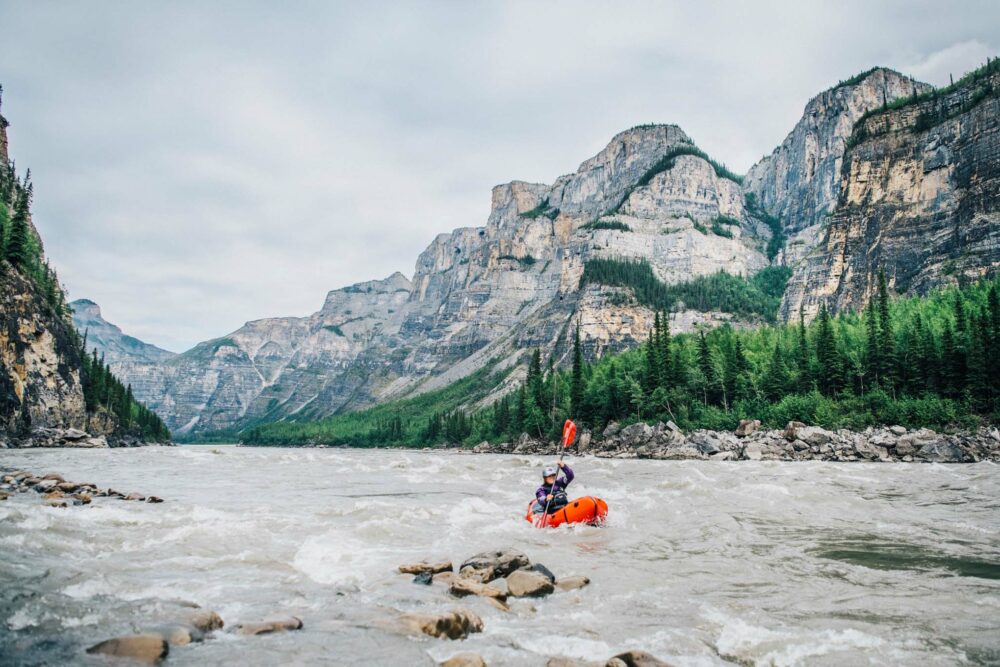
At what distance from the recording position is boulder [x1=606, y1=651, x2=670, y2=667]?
661 cm

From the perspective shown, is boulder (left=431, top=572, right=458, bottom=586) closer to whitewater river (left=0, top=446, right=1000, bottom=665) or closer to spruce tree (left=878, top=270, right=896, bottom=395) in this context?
whitewater river (left=0, top=446, right=1000, bottom=665)

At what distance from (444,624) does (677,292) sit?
189032 mm

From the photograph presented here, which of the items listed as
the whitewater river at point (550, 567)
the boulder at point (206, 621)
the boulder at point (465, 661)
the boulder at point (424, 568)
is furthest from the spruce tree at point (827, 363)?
the boulder at point (206, 621)

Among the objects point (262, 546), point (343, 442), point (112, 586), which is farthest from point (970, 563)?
point (343, 442)

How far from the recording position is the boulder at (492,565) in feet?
37.4

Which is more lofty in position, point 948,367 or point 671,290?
point 671,290

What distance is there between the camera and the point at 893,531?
15969mm

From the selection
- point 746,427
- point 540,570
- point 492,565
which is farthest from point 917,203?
point 492,565

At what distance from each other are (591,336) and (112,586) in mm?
170153

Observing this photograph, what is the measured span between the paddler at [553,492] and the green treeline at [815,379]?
45347 mm

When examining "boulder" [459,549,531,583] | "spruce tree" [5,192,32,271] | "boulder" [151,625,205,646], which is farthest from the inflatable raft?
"spruce tree" [5,192,32,271]

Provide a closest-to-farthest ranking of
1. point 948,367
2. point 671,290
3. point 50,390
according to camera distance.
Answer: point 948,367 < point 50,390 < point 671,290

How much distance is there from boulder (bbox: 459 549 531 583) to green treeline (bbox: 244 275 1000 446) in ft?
170

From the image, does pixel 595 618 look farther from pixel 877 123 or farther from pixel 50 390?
pixel 877 123
